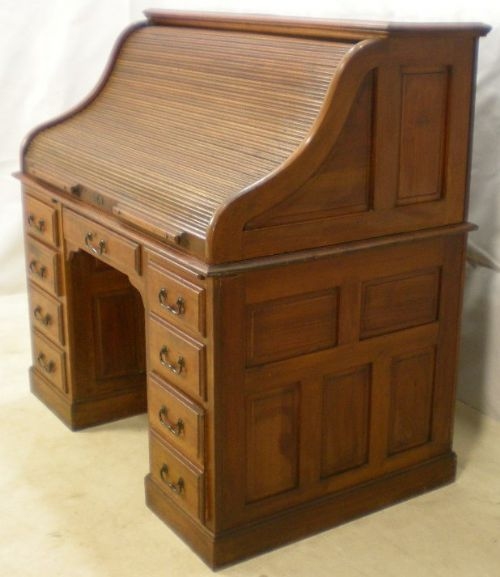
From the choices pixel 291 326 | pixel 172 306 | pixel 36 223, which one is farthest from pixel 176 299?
pixel 36 223

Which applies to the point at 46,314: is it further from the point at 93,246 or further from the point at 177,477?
the point at 177,477

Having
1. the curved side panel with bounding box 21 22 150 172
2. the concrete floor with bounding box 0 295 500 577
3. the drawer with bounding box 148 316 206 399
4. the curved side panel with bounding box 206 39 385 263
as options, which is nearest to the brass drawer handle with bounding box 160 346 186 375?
the drawer with bounding box 148 316 206 399

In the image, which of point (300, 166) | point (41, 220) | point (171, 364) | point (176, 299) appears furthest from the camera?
point (41, 220)

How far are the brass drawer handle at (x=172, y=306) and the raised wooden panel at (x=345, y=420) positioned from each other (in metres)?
0.46

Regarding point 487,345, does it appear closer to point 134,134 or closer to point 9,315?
point 134,134

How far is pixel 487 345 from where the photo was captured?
3270 mm

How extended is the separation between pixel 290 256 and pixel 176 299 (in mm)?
322

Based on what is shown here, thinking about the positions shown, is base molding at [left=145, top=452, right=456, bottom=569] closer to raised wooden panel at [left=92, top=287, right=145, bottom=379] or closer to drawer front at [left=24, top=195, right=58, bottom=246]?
raised wooden panel at [left=92, top=287, right=145, bottom=379]

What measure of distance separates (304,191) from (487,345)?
1285mm

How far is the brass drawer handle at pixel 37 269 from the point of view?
3268mm

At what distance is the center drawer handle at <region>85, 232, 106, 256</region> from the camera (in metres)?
2.76

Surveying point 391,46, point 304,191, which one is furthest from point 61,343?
point 391,46

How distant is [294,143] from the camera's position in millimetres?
2320

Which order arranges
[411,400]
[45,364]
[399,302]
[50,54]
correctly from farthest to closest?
[50,54] < [45,364] < [411,400] < [399,302]
